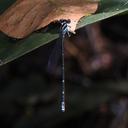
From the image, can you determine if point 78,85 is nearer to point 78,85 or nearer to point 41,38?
point 78,85

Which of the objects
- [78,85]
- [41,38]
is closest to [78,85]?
[78,85]

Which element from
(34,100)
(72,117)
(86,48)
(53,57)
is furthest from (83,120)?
(53,57)

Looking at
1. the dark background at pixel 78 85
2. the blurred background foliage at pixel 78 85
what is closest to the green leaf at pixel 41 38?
the dark background at pixel 78 85

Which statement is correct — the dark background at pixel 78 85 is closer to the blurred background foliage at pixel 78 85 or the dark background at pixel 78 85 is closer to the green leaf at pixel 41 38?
the blurred background foliage at pixel 78 85

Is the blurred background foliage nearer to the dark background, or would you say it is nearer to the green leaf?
the dark background

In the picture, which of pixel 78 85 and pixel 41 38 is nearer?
pixel 41 38

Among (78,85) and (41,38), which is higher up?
(78,85)
